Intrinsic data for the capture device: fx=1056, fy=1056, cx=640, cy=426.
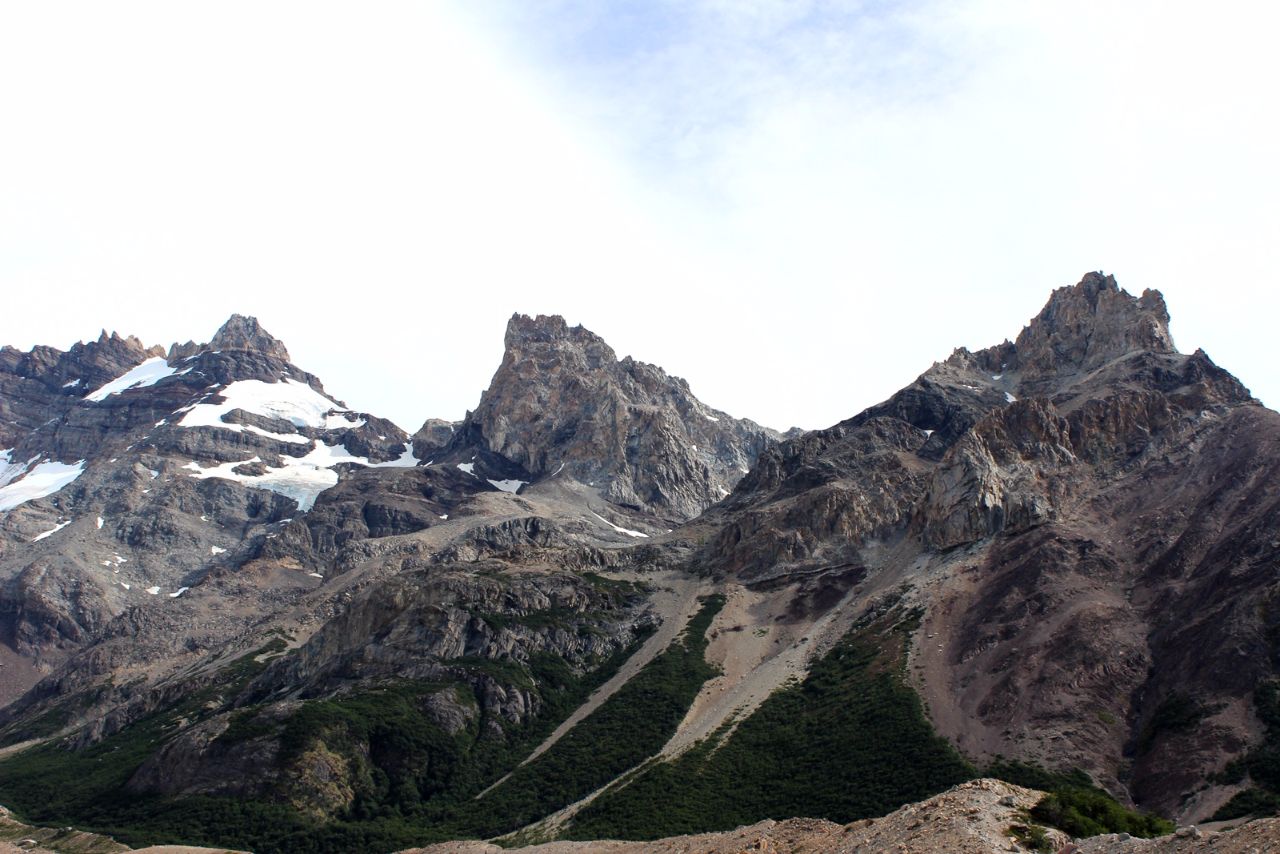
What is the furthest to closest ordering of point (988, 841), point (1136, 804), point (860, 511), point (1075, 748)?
point (860, 511), point (1075, 748), point (1136, 804), point (988, 841)

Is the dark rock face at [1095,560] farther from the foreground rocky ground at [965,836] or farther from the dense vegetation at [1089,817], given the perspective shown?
the foreground rocky ground at [965,836]

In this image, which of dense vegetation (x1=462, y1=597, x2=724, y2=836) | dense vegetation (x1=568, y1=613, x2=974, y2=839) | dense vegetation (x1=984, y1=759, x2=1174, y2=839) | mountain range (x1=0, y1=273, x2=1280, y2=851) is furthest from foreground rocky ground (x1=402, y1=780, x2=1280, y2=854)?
dense vegetation (x1=462, y1=597, x2=724, y2=836)

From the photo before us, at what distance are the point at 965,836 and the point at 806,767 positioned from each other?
72358 mm

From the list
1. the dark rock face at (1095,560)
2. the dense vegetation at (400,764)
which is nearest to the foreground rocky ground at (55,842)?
the dense vegetation at (400,764)

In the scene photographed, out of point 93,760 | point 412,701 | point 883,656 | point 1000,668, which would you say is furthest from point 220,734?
point 1000,668

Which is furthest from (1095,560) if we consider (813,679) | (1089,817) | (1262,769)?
(1089,817)

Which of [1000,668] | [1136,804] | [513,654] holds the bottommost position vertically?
[1136,804]

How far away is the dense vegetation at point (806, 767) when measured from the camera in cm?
10712

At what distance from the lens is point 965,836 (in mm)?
47688

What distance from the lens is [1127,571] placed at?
140 metres

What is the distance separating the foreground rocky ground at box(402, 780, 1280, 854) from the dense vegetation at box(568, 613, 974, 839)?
1791 inches

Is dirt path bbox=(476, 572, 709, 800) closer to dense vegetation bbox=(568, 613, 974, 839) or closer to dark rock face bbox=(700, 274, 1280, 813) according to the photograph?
dark rock face bbox=(700, 274, 1280, 813)

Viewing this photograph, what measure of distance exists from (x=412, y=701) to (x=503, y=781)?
22.5 meters

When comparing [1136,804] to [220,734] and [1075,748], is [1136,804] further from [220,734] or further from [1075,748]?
[220,734]
